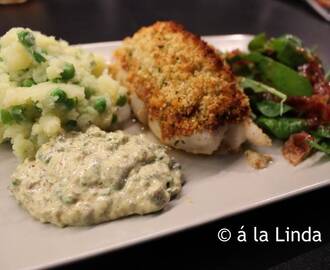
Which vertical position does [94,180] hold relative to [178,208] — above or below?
above

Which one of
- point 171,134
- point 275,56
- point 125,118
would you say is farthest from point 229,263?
point 275,56

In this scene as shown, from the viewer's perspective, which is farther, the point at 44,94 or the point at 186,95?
the point at 186,95

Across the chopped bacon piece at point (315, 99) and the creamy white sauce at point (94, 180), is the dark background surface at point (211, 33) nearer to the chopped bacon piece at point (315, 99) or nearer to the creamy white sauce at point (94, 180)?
the creamy white sauce at point (94, 180)

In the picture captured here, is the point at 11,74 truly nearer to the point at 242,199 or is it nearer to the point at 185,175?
the point at 185,175

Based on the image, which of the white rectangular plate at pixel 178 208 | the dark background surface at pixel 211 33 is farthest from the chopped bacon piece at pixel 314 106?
the dark background surface at pixel 211 33

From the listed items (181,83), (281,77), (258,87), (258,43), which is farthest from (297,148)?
(258,43)

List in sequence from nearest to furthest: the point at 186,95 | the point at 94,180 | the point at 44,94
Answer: the point at 94,180 < the point at 44,94 < the point at 186,95

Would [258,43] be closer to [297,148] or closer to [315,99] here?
[315,99]
